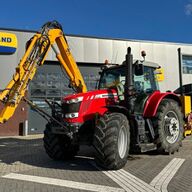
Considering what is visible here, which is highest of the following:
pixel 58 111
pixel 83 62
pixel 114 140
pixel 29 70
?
pixel 83 62

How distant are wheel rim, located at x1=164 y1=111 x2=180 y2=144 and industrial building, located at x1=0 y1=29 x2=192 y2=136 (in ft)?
29.5

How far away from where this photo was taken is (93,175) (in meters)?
7.64

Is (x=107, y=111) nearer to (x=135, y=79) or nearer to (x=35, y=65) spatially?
(x=135, y=79)

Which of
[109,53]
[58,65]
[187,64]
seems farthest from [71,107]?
[187,64]

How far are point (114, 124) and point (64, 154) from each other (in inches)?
91.4

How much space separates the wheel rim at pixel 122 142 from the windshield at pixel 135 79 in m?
1.78

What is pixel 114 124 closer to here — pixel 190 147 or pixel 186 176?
pixel 186 176

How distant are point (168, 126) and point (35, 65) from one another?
409 centimetres

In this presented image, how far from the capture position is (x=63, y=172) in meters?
8.02

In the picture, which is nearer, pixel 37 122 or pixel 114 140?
→ pixel 114 140

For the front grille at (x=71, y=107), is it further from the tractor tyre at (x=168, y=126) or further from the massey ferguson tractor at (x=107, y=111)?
the tractor tyre at (x=168, y=126)

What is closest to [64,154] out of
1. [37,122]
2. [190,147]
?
[190,147]

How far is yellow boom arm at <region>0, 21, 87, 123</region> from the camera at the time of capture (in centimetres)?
830

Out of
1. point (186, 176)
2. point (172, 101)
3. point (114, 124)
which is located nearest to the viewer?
point (186, 176)
